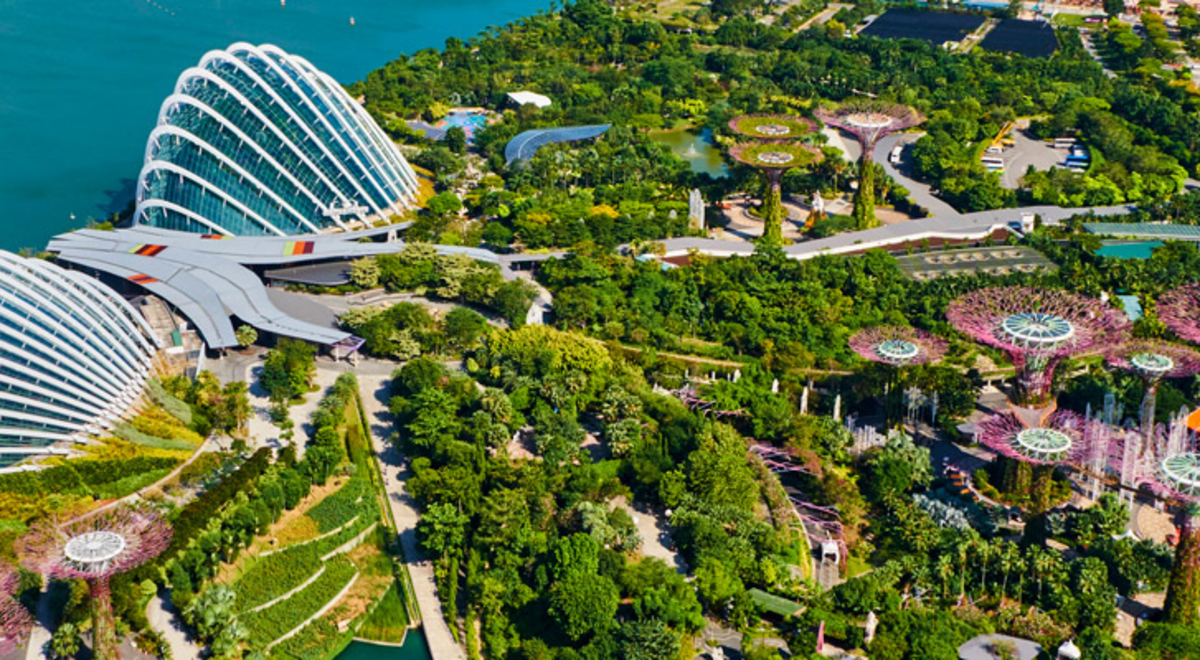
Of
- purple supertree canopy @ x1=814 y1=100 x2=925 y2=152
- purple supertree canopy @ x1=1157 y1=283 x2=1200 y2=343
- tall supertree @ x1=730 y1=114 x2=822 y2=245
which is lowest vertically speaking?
purple supertree canopy @ x1=1157 y1=283 x2=1200 y2=343

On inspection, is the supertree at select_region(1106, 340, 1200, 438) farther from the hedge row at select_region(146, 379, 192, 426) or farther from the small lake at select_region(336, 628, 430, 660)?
the hedge row at select_region(146, 379, 192, 426)

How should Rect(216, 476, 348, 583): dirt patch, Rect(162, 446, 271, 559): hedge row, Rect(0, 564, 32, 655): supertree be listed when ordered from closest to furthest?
Rect(0, 564, 32, 655): supertree, Rect(162, 446, 271, 559): hedge row, Rect(216, 476, 348, 583): dirt patch

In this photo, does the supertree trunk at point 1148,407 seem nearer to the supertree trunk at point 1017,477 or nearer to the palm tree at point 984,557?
the supertree trunk at point 1017,477

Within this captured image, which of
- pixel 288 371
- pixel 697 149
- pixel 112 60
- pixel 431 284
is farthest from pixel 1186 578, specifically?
pixel 112 60

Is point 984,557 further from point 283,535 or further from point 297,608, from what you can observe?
point 283,535

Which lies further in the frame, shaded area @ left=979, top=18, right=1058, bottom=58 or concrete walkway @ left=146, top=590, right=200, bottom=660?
shaded area @ left=979, top=18, right=1058, bottom=58

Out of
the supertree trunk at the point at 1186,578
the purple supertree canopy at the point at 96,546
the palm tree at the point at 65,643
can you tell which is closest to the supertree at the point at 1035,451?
the supertree trunk at the point at 1186,578

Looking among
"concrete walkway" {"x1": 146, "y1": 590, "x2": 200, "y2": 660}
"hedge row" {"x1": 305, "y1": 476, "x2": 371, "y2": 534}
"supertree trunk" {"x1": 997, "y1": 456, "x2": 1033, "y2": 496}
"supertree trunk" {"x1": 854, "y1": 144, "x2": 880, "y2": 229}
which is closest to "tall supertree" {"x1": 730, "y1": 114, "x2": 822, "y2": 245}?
"supertree trunk" {"x1": 854, "y1": 144, "x2": 880, "y2": 229}
